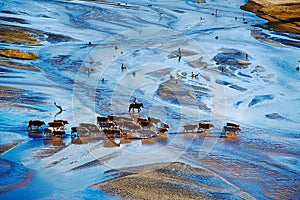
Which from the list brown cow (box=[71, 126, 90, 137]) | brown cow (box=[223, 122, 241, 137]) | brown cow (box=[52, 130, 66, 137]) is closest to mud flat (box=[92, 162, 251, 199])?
brown cow (box=[71, 126, 90, 137])

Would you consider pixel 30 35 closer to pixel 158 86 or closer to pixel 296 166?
pixel 158 86

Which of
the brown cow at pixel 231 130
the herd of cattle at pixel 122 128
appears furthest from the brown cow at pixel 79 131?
the brown cow at pixel 231 130

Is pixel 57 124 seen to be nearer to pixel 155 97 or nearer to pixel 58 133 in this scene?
pixel 58 133

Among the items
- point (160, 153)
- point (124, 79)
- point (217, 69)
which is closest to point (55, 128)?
point (160, 153)

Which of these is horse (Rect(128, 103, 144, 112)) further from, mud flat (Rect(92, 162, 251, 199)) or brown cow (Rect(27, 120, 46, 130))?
mud flat (Rect(92, 162, 251, 199))

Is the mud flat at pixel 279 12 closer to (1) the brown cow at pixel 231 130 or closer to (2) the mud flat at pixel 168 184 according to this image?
(1) the brown cow at pixel 231 130

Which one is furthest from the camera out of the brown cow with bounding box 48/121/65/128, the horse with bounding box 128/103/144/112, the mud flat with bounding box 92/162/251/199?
the horse with bounding box 128/103/144/112
